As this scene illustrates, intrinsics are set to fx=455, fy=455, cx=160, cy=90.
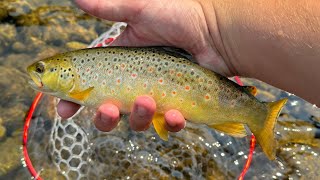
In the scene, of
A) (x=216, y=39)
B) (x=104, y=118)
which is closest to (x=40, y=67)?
(x=104, y=118)

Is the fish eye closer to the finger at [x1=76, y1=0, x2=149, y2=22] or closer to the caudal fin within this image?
the finger at [x1=76, y1=0, x2=149, y2=22]

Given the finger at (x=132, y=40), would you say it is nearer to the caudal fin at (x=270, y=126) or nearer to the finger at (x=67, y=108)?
the finger at (x=67, y=108)

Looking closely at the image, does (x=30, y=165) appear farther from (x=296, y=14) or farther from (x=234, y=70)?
(x=296, y=14)

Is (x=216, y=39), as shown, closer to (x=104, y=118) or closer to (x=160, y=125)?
(x=160, y=125)

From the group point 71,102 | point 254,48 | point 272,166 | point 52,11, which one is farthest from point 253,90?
point 52,11

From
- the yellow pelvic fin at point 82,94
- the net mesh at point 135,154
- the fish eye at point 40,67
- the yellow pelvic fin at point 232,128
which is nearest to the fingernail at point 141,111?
the yellow pelvic fin at point 82,94

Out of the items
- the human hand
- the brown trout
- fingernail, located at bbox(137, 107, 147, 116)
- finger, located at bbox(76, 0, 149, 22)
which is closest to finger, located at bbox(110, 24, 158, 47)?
the human hand
